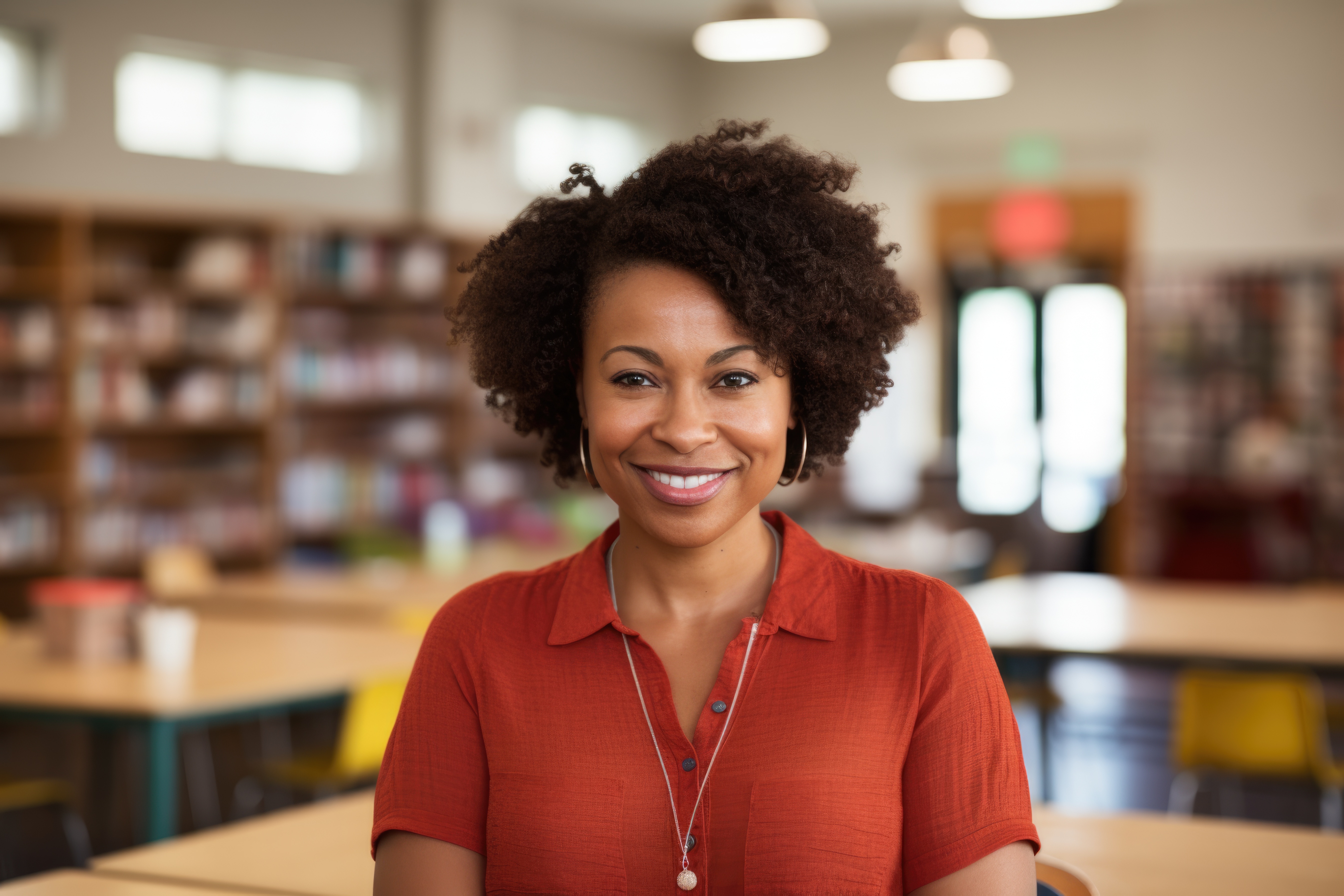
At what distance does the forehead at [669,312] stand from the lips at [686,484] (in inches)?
5.1

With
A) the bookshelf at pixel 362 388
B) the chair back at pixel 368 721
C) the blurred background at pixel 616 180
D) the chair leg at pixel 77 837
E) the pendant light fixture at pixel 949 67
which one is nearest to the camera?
the chair back at pixel 368 721

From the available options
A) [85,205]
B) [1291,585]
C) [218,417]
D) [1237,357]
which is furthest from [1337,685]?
[85,205]

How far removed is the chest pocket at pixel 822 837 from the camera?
1.36 m

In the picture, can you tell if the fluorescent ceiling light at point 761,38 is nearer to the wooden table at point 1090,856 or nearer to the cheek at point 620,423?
the wooden table at point 1090,856

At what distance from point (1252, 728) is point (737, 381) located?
271 cm

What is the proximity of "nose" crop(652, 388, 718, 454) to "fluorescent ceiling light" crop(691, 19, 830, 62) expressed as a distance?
4.03 meters

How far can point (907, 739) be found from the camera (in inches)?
55.1

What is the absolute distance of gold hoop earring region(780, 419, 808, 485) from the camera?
62.3 inches

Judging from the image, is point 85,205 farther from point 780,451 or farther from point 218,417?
point 780,451

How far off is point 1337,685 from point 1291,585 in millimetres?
953

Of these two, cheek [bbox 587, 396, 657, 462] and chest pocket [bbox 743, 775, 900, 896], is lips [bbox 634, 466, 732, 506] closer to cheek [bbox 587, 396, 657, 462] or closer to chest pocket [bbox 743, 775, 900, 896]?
cheek [bbox 587, 396, 657, 462]

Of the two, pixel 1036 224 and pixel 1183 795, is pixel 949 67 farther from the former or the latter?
pixel 1036 224

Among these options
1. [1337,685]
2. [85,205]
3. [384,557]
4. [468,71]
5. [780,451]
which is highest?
[468,71]

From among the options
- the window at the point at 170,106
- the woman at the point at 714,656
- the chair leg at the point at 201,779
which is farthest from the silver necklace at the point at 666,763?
the window at the point at 170,106
